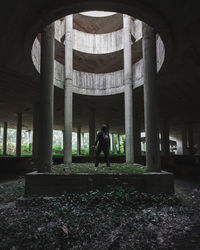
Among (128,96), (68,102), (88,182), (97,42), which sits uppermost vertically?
(97,42)

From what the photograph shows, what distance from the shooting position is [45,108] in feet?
22.9

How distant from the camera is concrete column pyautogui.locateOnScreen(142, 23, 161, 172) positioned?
699 cm

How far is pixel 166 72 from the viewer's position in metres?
10.8

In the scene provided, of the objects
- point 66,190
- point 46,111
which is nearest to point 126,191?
point 66,190

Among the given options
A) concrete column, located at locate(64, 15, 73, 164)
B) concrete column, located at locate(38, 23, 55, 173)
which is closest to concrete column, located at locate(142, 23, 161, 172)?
concrete column, located at locate(38, 23, 55, 173)

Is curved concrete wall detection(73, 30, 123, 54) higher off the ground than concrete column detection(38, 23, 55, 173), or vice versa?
curved concrete wall detection(73, 30, 123, 54)

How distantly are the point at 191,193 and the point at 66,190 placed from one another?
18.5ft

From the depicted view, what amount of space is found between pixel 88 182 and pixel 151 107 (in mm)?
3884

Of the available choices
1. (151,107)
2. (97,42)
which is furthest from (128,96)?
(97,42)

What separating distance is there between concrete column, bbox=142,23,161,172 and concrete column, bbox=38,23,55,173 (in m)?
4.02

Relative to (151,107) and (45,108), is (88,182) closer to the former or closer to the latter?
(45,108)

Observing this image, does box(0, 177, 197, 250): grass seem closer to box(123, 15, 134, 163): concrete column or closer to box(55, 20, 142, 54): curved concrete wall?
box(123, 15, 134, 163): concrete column

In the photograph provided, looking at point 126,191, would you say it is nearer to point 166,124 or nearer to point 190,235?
point 190,235

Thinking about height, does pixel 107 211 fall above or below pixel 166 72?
Answer: below
